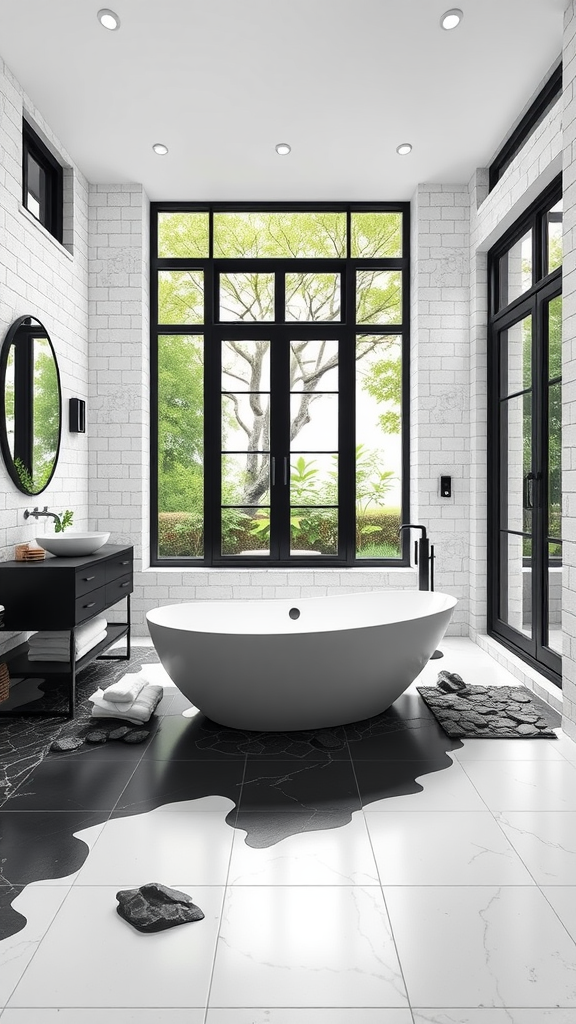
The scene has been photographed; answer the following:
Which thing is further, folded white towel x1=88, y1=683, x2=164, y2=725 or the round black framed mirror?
the round black framed mirror

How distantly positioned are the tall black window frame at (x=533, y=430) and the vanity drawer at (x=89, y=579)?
8.57 feet

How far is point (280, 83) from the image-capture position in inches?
158

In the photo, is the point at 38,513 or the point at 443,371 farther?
the point at 443,371

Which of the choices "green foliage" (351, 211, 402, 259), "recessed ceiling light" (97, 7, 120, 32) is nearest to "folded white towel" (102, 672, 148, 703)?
"recessed ceiling light" (97, 7, 120, 32)

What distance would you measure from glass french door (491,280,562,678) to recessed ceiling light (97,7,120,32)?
8.91 ft

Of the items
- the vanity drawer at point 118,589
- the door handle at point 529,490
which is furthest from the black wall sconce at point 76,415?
the door handle at point 529,490

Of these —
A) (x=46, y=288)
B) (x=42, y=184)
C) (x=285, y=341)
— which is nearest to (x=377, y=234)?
(x=285, y=341)

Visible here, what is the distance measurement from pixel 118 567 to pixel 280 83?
3.07 metres

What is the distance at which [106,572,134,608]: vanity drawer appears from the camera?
13.8ft

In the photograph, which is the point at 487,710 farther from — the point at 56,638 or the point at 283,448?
the point at 283,448

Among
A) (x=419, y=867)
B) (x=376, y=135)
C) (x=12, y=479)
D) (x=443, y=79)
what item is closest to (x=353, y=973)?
(x=419, y=867)

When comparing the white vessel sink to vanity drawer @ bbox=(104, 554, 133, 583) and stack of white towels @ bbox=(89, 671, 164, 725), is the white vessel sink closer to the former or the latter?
vanity drawer @ bbox=(104, 554, 133, 583)

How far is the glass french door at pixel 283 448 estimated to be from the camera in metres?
5.64

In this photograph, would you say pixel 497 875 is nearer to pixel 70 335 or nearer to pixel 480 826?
pixel 480 826
